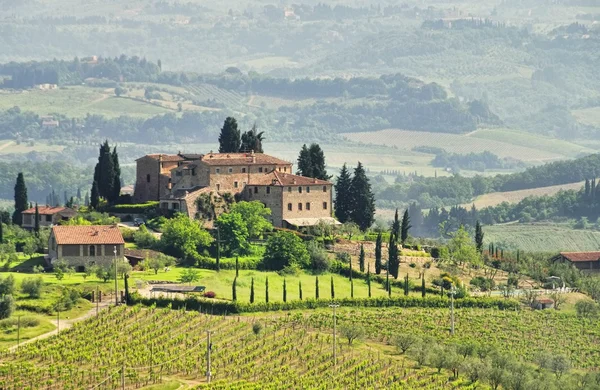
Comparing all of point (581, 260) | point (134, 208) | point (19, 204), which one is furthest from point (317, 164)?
point (19, 204)

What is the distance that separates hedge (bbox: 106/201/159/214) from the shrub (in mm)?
29917

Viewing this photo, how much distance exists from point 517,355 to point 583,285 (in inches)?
1195

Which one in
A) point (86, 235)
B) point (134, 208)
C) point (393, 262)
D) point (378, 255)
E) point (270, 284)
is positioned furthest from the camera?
point (134, 208)

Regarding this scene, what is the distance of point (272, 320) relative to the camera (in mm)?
96688

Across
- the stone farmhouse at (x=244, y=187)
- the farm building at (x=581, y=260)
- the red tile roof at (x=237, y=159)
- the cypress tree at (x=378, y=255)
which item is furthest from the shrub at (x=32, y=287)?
the farm building at (x=581, y=260)

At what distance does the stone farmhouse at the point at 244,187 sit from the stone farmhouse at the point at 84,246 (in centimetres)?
1580

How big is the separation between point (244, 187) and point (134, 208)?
28.2 feet

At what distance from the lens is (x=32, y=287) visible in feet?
314

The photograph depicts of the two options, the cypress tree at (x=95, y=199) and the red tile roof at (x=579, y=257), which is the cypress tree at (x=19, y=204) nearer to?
the cypress tree at (x=95, y=199)

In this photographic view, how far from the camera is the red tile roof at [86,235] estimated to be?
107m

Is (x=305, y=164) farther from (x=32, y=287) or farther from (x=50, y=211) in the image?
(x=32, y=287)

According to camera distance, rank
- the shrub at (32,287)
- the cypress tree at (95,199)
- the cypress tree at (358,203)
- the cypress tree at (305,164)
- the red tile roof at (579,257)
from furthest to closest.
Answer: the red tile roof at (579,257), the cypress tree at (305,164), the cypress tree at (358,203), the cypress tree at (95,199), the shrub at (32,287)

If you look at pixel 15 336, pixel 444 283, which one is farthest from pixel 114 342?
pixel 444 283

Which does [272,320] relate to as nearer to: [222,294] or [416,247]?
[222,294]
